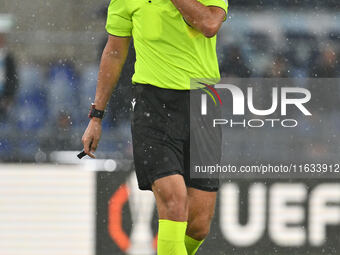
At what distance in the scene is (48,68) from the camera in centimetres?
589

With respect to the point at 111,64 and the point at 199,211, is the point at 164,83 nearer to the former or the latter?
the point at 111,64

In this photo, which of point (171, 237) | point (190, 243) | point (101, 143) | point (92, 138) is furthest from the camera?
point (101, 143)

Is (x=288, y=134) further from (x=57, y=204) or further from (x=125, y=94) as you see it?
(x=57, y=204)

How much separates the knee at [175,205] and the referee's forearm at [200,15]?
2.50 feet

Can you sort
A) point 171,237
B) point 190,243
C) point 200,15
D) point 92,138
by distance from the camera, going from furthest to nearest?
point 190,243 < point 92,138 < point 171,237 < point 200,15

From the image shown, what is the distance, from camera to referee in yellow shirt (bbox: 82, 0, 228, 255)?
3715 millimetres

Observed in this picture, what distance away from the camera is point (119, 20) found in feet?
13.0

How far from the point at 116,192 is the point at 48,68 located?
3.43 feet

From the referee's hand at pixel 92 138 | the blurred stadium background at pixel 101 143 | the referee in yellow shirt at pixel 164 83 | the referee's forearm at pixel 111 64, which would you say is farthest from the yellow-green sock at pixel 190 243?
the blurred stadium background at pixel 101 143

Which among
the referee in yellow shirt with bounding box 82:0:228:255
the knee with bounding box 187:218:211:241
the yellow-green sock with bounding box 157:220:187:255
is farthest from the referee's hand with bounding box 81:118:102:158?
the knee with bounding box 187:218:211:241

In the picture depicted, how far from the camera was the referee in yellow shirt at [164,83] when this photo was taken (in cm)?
371

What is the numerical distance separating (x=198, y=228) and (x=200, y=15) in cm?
116

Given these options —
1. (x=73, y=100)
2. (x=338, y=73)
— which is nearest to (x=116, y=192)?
(x=73, y=100)

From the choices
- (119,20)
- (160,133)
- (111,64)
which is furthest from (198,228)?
(119,20)
